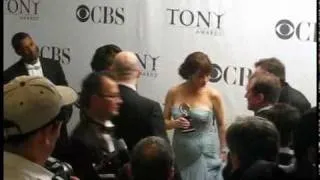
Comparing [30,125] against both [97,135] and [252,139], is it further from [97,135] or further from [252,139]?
[252,139]

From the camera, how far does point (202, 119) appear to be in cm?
187

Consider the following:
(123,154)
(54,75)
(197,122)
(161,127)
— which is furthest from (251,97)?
(54,75)

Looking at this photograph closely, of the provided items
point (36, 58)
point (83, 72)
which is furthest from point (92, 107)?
point (36, 58)

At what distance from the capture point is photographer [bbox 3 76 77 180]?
1798 mm

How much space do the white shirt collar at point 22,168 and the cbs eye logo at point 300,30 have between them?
2.64 ft

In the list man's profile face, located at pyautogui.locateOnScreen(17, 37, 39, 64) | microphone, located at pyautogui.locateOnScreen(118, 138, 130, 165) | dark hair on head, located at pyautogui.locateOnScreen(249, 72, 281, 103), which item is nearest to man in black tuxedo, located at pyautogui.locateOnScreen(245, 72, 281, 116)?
dark hair on head, located at pyautogui.locateOnScreen(249, 72, 281, 103)

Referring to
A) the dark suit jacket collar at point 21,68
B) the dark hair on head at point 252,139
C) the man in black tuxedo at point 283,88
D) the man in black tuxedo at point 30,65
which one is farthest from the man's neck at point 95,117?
the man in black tuxedo at point 283,88

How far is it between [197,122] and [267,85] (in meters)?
0.24

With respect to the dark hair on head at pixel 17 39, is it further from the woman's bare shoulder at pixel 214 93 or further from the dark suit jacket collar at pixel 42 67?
the woman's bare shoulder at pixel 214 93

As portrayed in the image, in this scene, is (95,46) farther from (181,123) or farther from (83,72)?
(181,123)

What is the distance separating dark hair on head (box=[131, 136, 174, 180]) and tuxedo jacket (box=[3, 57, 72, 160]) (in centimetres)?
21

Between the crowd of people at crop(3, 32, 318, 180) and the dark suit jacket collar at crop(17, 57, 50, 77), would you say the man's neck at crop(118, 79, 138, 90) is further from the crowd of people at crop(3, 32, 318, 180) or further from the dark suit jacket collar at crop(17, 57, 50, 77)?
the dark suit jacket collar at crop(17, 57, 50, 77)

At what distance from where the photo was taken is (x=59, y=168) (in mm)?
1864

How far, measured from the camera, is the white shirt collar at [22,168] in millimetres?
1799
